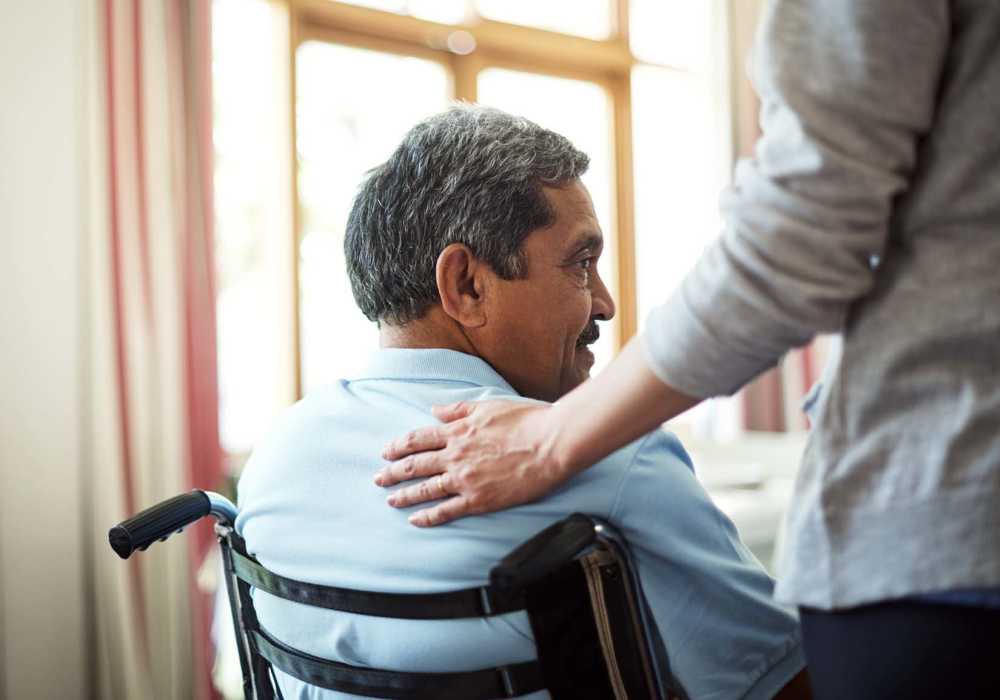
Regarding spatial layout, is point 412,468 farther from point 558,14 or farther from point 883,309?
point 558,14

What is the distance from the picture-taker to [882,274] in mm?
626

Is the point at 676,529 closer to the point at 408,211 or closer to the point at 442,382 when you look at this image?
the point at 442,382

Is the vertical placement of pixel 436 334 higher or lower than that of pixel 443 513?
higher

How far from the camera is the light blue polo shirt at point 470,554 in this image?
889mm

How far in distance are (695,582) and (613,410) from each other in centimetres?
28

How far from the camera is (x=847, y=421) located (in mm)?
616

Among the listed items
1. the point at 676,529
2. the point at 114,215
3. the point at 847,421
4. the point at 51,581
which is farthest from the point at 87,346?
the point at 847,421

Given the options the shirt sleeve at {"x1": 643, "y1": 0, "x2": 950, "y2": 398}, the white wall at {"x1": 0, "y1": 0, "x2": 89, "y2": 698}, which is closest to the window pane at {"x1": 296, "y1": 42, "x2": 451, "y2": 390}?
the white wall at {"x1": 0, "y1": 0, "x2": 89, "y2": 698}

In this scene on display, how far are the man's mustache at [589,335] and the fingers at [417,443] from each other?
1.28 ft

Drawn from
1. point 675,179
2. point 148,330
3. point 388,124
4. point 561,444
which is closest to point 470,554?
point 561,444

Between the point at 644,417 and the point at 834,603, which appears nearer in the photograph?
the point at 834,603

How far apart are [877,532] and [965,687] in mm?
114

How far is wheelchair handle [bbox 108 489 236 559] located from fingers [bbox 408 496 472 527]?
391 mm

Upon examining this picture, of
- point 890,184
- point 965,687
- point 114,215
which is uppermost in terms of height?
point 114,215
